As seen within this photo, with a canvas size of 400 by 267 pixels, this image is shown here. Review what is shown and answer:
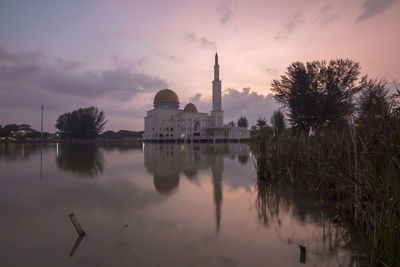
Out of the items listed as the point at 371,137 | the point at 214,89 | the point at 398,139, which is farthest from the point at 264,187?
the point at 214,89

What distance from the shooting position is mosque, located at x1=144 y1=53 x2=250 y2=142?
55.3 meters

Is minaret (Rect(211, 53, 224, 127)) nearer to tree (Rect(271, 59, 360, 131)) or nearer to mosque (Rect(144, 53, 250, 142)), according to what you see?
mosque (Rect(144, 53, 250, 142))

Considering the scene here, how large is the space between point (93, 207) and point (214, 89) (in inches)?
2039

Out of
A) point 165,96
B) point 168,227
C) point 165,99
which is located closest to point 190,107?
point 165,99

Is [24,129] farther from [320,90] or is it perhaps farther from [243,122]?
[320,90]

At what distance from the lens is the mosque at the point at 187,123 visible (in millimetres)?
55281

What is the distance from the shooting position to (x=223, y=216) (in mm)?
4566

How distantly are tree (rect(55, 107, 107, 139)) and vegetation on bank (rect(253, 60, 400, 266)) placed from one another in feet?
175

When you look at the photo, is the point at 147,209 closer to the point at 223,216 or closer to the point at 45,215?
the point at 223,216

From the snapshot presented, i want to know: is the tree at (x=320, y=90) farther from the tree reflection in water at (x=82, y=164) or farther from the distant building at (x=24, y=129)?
the distant building at (x=24, y=129)

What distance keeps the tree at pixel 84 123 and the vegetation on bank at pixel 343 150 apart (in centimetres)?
5341

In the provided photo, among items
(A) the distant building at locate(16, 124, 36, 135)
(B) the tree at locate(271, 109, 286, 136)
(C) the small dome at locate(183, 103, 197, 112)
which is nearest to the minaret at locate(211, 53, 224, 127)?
(C) the small dome at locate(183, 103, 197, 112)

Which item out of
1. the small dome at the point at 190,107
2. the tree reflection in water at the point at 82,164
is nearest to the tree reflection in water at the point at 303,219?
the tree reflection in water at the point at 82,164

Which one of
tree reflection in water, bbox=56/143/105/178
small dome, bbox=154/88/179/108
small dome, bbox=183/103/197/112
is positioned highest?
small dome, bbox=154/88/179/108
